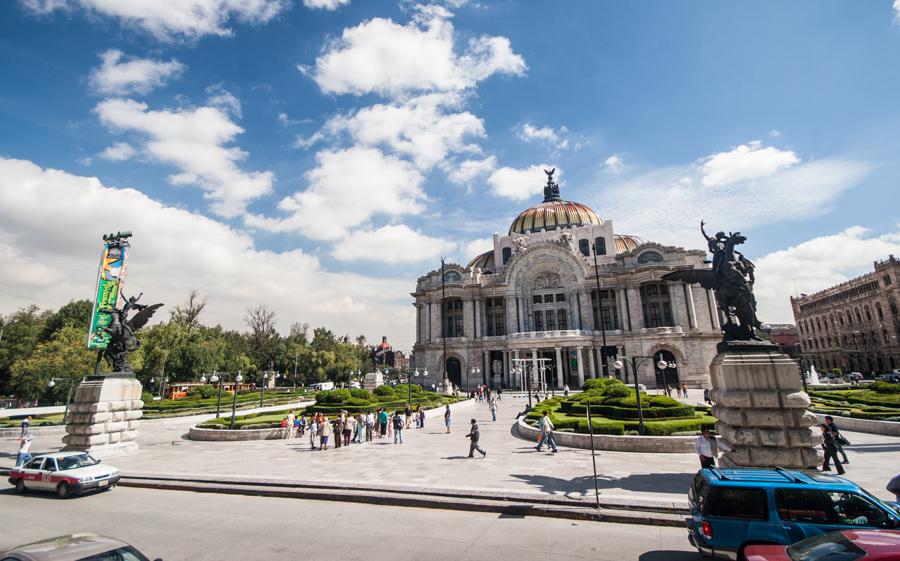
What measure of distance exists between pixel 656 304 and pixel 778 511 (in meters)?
56.3

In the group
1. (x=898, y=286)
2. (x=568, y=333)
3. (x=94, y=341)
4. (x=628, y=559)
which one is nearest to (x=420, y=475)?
(x=628, y=559)

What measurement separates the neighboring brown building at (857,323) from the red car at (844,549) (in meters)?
82.1

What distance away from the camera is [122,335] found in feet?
66.4

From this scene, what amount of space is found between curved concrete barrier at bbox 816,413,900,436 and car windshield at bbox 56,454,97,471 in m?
28.2

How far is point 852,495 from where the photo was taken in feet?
22.2

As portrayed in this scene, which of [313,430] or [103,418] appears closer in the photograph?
[103,418]

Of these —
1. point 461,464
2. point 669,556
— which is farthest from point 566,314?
point 669,556

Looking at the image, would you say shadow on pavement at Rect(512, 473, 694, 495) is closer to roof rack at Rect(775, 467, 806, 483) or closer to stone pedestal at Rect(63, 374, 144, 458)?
roof rack at Rect(775, 467, 806, 483)

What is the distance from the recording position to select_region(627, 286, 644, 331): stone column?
56984 millimetres

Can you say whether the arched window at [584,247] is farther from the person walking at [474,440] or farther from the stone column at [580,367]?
the person walking at [474,440]

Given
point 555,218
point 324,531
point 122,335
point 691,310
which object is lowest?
point 324,531

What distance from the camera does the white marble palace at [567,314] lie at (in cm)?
5500

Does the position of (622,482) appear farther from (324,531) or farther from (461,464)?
(324,531)

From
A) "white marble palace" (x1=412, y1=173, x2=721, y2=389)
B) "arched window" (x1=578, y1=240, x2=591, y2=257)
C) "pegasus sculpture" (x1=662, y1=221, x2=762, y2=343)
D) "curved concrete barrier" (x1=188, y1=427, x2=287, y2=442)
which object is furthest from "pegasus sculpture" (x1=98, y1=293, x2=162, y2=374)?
"arched window" (x1=578, y1=240, x2=591, y2=257)
